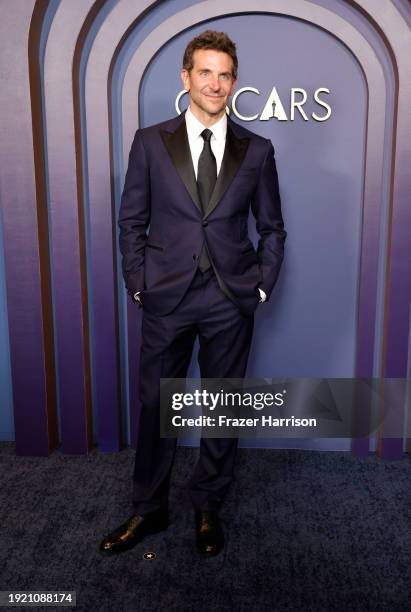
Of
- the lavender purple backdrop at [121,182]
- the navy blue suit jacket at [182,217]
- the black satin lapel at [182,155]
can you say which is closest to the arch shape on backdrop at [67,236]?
the lavender purple backdrop at [121,182]

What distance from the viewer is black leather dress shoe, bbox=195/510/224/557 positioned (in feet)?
6.92

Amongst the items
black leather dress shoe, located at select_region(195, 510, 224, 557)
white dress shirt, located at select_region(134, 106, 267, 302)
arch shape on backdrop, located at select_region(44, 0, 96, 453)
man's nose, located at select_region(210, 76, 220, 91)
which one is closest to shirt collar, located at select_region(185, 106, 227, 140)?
white dress shirt, located at select_region(134, 106, 267, 302)

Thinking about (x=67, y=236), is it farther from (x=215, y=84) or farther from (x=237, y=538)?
(x=237, y=538)

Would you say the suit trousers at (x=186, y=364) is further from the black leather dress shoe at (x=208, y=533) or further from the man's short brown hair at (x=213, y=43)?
the man's short brown hair at (x=213, y=43)

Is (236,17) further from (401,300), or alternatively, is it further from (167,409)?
(167,409)

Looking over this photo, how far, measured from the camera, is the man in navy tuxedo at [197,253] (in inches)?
83.7

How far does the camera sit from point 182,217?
214cm

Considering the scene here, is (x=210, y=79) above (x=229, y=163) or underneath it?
above

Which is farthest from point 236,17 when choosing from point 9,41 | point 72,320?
point 72,320

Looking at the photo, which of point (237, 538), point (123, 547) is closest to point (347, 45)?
point (237, 538)

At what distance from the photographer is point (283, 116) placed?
270 cm

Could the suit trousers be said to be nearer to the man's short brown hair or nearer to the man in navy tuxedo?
the man in navy tuxedo

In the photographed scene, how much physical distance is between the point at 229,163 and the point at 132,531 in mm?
1471

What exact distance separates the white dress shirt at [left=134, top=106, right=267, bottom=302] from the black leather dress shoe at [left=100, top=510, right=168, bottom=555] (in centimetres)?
90
